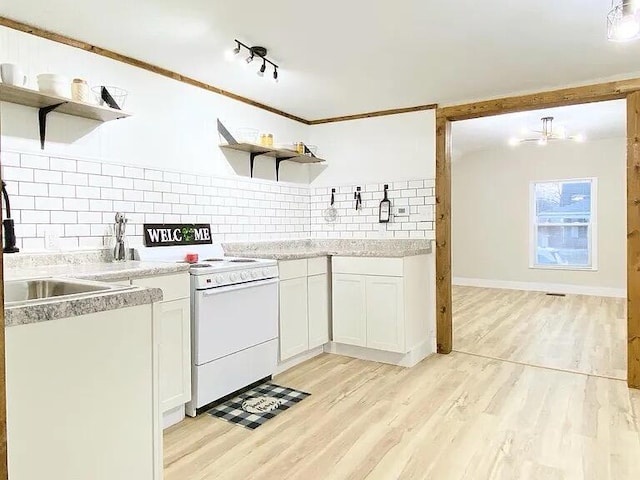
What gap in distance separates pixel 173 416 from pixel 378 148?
287 cm

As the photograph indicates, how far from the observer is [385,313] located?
349 centimetres

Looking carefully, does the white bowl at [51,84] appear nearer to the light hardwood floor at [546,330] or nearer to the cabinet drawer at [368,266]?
the cabinet drawer at [368,266]

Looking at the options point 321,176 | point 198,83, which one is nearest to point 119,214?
point 198,83

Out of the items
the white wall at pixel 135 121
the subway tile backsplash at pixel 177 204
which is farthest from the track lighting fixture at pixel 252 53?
the subway tile backsplash at pixel 177 204

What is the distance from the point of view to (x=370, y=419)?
251 centimetres

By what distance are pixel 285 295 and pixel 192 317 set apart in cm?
89

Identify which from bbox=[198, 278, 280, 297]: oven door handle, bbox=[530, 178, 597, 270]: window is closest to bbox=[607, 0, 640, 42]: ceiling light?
bbox=[198, 278, 280, 297]: oven door handle

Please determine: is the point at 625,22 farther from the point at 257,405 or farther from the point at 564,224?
the point at 564,224

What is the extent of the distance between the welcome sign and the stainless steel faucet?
220mm

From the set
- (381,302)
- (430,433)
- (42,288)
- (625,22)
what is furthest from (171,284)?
(625,22)

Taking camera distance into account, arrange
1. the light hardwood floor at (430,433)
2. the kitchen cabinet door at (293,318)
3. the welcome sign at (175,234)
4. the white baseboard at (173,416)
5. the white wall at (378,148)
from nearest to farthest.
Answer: the light hardwood floor at (430,433) < the white baseboard at (173,416) < the welcome sign at (175,234) < the kitchen cabinet door at (293,318) < the white wall at (378,148)

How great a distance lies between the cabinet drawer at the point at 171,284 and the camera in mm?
2256

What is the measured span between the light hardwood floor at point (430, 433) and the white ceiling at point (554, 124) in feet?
9.34

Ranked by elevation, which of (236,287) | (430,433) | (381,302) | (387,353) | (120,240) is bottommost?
(430,433)
